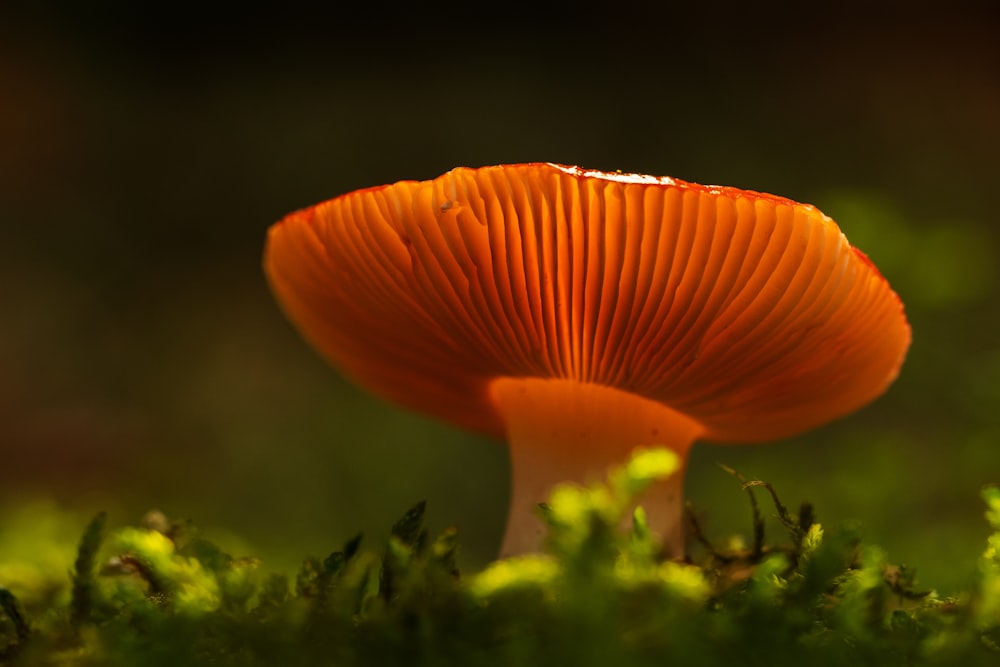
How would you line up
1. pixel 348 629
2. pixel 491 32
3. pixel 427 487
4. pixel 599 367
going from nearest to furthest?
pixel 348 629 → pixel 599 367 → pixel 427 487 → pixel 491 32

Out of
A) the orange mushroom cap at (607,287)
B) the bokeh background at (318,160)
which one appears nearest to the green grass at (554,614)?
the orange mushroom cap at (607,287)

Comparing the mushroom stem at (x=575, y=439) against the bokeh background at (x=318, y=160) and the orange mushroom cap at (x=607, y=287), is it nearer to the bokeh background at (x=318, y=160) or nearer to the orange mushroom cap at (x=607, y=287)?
the orange mushroom cap at (x=607, y=287)

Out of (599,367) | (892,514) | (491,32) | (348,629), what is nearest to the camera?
(348,629)

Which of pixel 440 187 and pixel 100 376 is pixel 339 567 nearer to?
pixel 440 187

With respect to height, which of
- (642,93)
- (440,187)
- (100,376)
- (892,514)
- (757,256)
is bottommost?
(892,514)

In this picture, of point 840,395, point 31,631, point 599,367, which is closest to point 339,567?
point 31,631

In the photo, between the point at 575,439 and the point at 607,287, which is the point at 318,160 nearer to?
the point at 575,439
